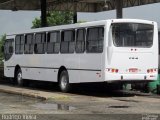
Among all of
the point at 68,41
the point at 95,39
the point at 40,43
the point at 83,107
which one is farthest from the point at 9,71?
the point at 83,107

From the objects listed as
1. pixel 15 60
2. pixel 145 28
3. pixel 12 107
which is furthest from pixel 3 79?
pixel 12 107

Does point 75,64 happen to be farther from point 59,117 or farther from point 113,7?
point 113,7

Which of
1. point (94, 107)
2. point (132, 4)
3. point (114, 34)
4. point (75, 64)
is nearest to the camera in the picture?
point (94, 107)

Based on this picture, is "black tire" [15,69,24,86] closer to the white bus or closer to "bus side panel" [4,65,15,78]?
"bus side panel" [4,65,15,78]

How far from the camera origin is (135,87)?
26141 millimetres

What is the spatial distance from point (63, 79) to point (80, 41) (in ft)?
7.72

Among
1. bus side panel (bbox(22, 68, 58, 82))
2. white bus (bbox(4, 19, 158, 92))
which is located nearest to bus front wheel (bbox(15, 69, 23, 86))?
bus side panel (bbox(22, 68, 58, 82))

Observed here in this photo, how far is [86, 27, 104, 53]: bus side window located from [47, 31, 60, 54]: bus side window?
2.85m

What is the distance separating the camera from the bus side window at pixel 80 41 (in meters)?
23.7

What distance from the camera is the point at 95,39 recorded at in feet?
75.1

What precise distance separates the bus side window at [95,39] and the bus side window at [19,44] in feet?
24.3

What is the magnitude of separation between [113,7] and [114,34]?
2694cm

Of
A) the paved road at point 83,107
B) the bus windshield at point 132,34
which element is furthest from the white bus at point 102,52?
the paved road at point 83,107

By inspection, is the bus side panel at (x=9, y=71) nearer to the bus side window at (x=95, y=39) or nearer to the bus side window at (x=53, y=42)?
the bus side window at (x=53, y=42)
